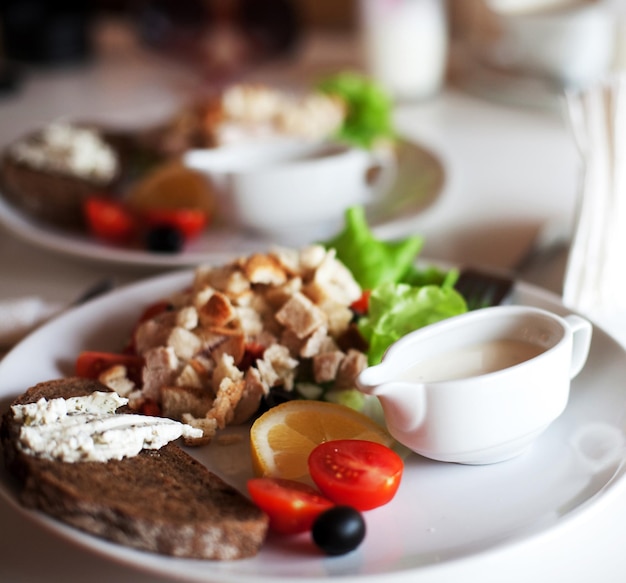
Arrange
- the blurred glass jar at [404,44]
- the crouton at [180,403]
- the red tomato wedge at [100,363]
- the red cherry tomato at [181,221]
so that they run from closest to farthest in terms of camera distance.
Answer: the crouton at [180,403], the red tomato wedge at [100,363], the red cherry tomato at [181,221], the blurred glass jar at [404,44]

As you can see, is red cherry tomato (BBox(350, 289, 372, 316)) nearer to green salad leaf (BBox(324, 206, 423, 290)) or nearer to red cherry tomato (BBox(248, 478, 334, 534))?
green salad leaf (BBox(324, 206, 423, 290))

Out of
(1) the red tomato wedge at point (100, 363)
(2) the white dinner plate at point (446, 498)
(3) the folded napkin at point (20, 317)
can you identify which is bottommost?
(3) the folded napkin at point (20, 317)

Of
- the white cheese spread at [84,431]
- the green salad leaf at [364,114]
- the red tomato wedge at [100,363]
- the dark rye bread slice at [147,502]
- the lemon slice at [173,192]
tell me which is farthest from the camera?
the green salad leaf at [364,114]

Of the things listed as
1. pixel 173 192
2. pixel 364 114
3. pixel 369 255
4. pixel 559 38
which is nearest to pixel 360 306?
pixel 369 255

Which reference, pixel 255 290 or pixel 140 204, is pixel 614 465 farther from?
pixel 140 204

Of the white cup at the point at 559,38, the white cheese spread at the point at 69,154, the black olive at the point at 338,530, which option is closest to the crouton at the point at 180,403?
the black olive at the point at 338,530

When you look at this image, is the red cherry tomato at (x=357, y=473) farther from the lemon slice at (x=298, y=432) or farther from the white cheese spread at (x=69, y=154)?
the white cheese spread at (x=69, y=154)
